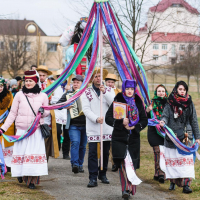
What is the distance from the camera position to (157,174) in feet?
26.2

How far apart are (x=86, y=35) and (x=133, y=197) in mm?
2910

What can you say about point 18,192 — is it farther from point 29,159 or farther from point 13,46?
point 13,46

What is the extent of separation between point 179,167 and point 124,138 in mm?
1285

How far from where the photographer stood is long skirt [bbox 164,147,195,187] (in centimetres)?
696

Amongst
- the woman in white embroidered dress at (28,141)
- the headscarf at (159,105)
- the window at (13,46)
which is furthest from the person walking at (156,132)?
the window at (13,46)

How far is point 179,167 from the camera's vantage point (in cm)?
703

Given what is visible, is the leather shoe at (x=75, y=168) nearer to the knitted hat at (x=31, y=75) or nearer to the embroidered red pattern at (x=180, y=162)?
the embroidered red pattern at (x=180, y=162)

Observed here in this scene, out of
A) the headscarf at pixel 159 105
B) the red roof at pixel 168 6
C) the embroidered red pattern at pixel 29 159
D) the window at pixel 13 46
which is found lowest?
the embroidered red pattern at pixel 29 159

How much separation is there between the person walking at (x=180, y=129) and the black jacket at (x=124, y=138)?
76 centimetres

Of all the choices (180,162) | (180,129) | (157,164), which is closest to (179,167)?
(180,162)

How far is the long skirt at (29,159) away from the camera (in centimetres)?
680

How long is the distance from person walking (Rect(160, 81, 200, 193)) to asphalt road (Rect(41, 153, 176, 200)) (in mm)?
355

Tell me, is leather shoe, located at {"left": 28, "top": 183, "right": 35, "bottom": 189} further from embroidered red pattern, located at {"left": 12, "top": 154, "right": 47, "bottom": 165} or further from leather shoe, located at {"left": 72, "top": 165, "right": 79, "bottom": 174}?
leather shoe, located at {"left": 72, "top": 165, "right": 79, "bottom": 174}

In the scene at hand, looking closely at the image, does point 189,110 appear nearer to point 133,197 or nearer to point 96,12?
point 133,197
